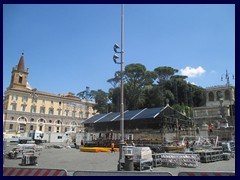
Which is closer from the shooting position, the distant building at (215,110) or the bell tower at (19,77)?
the distant building at (215,110)

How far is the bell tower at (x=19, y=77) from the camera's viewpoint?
74519mm

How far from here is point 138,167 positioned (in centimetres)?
1221

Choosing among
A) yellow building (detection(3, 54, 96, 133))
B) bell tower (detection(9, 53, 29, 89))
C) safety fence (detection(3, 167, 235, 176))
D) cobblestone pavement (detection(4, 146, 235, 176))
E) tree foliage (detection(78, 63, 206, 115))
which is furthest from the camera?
bell tower (detection(9, 53, 29, 89))

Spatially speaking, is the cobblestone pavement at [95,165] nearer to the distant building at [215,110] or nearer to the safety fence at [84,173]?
the safety fence at [84,173]

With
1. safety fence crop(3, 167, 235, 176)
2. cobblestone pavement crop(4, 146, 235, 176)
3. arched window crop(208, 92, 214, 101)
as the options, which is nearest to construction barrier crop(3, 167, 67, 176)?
safety fence crop(3, 167, 235, 176)

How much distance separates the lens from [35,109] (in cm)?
7388

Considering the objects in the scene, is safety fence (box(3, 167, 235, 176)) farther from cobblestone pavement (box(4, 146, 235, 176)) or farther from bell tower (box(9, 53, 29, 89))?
bell tower (box(9, 53, 29, 89))

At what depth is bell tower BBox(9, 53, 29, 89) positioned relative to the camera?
74.5 meters

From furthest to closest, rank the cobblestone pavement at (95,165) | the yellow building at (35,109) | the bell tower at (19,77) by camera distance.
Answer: the bell tower at (19,77), the yellow building at (35,109), the cobblestone pavement at (95,165)

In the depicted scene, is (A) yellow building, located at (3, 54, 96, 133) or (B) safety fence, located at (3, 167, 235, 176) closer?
(B) safety fence, located at (3, 167, 235, 176)

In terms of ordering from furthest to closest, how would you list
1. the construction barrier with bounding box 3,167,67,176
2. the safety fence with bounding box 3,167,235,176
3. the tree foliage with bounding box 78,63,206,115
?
the tree foliage with bounding box 78,63,206,115 → the construction barrier with bounding box 3,167,67,176 → the safety fence with bounding box 3,167,235,176

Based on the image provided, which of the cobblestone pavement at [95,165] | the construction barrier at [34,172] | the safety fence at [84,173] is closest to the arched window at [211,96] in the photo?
the cobblestone pavement at [95,165]

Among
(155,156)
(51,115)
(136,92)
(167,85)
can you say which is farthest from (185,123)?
(51,115)

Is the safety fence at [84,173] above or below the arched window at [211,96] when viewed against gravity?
below
